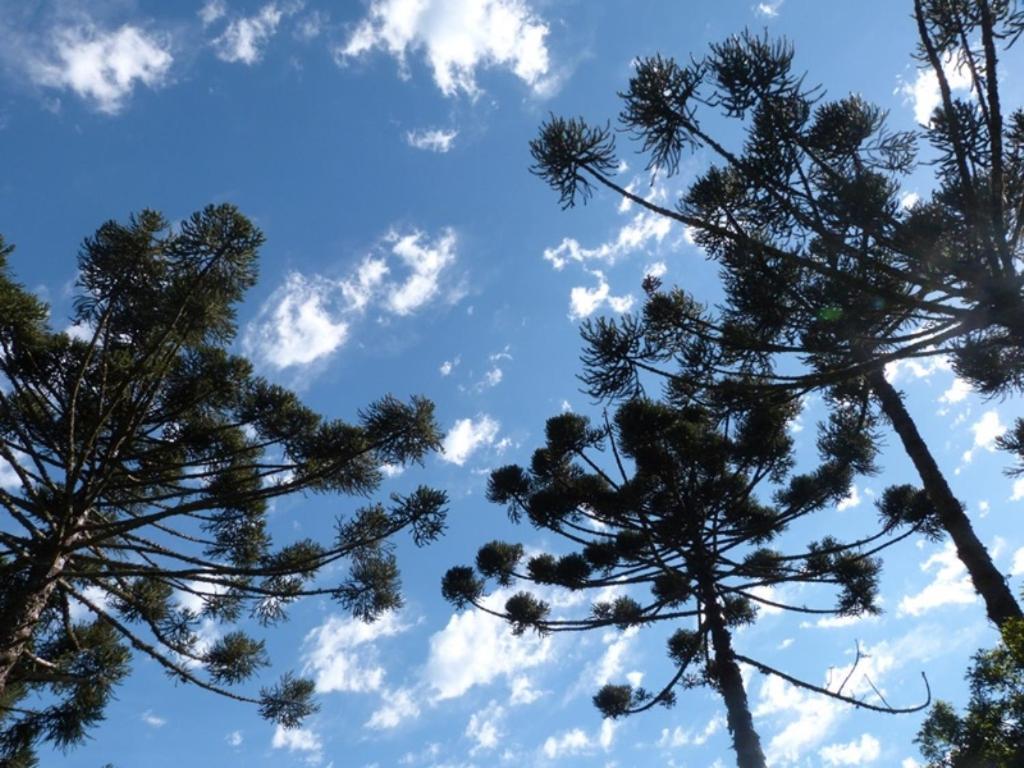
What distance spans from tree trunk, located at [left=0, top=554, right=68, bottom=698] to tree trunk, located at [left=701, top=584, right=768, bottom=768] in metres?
7.52

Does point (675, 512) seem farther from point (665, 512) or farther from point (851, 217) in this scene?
point (851, 217)

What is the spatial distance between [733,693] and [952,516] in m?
3.80

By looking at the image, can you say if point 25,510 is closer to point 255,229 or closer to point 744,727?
point 255,229

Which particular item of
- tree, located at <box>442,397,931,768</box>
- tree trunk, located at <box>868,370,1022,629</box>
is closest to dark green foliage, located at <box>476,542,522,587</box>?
tree, located at <box>442,397,931,768</box>

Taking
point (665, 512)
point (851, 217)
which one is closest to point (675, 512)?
point (665, 512)

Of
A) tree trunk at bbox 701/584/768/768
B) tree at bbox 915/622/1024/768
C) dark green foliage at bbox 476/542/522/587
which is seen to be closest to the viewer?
tree at bbox 915/622/1024/768

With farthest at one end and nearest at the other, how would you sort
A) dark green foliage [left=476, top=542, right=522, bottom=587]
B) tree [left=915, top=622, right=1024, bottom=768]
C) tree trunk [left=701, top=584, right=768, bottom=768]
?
dark green foliage [left=476, top=542, right=522, bottom=587] → tree trunk [left=701, top=584, right=768, bottom=768] → tree [left=915, top=622, right=1024, bottom=768]

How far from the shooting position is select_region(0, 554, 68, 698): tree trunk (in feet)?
19.5

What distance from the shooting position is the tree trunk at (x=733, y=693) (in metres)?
8.36

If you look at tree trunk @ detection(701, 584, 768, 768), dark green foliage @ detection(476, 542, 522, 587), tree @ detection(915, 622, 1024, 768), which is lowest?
tree @ detection(915, 622, 1024, 768)

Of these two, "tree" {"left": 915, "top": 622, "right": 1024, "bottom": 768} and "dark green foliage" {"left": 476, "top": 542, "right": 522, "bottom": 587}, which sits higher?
"dark green foliage" {"left": 476, "top": 542, "right": 522, "bottom": 587}

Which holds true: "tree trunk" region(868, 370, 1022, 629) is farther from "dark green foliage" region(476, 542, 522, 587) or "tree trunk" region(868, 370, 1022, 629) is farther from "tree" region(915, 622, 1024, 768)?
"dark green foliage" region(476, 542, 522, 587)

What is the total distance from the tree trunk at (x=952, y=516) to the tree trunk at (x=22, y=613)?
7994 mm

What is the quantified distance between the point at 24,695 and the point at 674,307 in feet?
32.3
